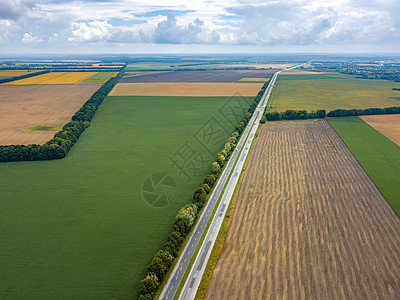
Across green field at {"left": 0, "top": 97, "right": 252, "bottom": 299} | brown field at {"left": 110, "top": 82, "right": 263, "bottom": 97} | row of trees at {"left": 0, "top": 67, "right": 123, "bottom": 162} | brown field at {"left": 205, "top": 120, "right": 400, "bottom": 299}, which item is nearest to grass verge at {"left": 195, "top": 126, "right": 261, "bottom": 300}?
brown field at {"left": 205, "top": 120, "right": 400, "bottom": 299}

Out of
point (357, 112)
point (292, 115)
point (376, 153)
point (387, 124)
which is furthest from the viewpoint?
point (357, 112)

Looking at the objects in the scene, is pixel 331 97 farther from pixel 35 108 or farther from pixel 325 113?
pixel 35 108

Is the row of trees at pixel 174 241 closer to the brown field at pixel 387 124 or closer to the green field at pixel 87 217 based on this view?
the green field at pixel 87 217

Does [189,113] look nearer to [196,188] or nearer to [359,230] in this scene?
[196,188]

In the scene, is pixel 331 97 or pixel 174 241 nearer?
pixel 174 241

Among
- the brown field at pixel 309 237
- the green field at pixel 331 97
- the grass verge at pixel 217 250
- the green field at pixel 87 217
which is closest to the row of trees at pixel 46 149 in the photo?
the green field at pixel 87 217

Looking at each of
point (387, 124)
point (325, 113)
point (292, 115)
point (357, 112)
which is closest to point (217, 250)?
point (292, 115)

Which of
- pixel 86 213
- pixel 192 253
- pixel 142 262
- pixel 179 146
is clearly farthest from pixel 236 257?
pixel 179 146
